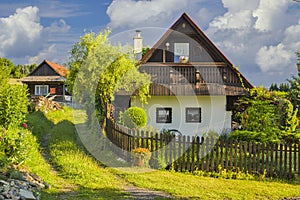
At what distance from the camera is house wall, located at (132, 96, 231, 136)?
19031 millimetres

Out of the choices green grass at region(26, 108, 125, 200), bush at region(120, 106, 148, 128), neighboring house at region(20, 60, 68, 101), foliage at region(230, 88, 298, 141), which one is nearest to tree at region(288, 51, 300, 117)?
foliage at region(230, 88, 298, 141)

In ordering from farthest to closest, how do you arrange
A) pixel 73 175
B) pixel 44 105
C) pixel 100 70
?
1. pixel 44 105
2. pixel 100 70
3. pixel 73 175

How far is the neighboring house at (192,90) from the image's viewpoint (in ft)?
61.4

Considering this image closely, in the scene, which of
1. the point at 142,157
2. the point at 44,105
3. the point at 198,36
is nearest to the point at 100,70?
the point at 142,157

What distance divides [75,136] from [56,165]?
201 inches

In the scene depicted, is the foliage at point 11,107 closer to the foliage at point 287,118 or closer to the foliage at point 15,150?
the foliage at point 15,150

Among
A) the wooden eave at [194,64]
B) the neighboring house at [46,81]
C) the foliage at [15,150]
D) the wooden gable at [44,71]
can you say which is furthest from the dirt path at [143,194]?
the wooden gable at [44,71]

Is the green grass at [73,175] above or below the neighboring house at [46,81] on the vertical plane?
below

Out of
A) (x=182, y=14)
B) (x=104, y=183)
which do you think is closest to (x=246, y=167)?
(x=104, y=183)

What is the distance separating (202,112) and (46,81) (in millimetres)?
30659

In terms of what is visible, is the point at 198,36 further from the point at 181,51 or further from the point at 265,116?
the point at 265,116

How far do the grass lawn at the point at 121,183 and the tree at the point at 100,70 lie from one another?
12.9 feet

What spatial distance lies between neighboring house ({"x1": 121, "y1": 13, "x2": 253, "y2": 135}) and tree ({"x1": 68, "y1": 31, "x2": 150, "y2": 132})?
206cm

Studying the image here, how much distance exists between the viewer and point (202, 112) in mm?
19125
